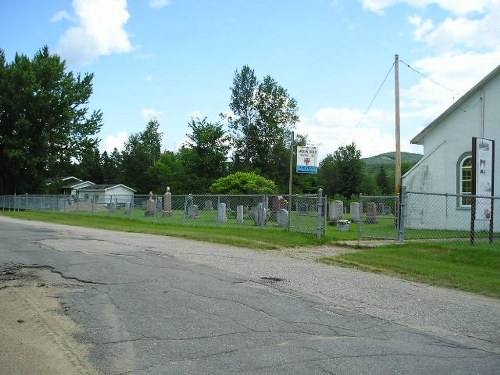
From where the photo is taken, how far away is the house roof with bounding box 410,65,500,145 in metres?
24.0

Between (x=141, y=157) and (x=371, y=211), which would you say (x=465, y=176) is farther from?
(x=141, y=157)

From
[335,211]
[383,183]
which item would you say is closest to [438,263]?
[335,211]

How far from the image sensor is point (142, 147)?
106 meters

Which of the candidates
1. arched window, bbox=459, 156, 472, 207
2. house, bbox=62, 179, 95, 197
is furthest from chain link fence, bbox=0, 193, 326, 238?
house, bbox=62, 179, 95, 197

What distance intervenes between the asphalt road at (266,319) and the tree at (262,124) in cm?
6578

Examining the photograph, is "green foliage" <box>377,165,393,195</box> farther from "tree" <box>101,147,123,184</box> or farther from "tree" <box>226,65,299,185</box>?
"tree" <box>101,147,123,184</box>

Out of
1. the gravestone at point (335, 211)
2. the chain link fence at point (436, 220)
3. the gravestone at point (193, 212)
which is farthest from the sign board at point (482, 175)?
the gravestone at point (193, 212)

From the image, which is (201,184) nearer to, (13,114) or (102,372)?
(13,114)

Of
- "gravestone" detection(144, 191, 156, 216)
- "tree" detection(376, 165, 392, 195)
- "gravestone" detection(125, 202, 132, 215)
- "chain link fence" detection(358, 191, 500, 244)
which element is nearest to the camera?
"chain link fence" detection(358, 191, 500, 244)

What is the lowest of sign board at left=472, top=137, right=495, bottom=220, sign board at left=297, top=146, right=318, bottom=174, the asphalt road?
the asphalt road

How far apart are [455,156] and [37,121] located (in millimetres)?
43968

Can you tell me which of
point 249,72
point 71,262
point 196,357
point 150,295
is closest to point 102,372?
point 196,357

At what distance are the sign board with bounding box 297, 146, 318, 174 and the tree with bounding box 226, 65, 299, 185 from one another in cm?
4432

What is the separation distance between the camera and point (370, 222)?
85.8ft
